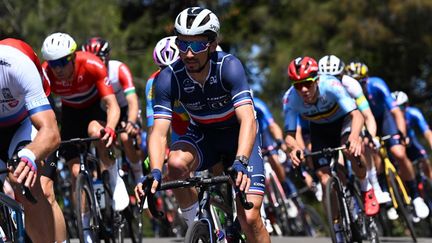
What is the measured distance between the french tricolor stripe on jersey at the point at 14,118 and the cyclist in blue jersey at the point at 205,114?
3.15 feet

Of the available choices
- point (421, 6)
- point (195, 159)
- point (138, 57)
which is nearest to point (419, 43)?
point (421, 6)

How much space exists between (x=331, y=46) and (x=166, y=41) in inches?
908

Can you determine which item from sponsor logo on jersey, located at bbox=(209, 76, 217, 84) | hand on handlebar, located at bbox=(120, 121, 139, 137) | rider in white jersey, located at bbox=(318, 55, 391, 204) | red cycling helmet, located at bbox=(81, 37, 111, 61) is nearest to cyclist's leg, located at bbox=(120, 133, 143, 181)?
red cycling helmet, located at bbox=(81, 37, 111, 61)

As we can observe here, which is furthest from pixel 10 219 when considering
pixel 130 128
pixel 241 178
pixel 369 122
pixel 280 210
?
pixel 280 210

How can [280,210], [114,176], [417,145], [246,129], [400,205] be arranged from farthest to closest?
[417,145] < [280,210] < [400,205] < [114,176] < [246,129]

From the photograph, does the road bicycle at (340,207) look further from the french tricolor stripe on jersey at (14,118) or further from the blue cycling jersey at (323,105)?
the french tricolor stripe on jersey at (14,118)

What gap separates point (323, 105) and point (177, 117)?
2002mm

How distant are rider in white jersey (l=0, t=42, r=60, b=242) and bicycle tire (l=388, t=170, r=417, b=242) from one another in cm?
705

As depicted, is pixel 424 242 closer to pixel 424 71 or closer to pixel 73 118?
pixel 73 118

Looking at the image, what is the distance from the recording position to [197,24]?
8.91m

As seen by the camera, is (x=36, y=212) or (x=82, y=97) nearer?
(x=36, y=212)

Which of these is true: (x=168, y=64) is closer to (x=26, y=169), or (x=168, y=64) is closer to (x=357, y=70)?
(x=26, y=169)

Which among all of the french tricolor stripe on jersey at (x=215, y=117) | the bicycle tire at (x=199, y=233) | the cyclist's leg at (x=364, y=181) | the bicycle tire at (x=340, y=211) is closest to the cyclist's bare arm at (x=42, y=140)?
the bicycle tire at (x=199, y=233)

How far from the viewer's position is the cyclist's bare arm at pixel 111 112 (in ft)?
38.3
